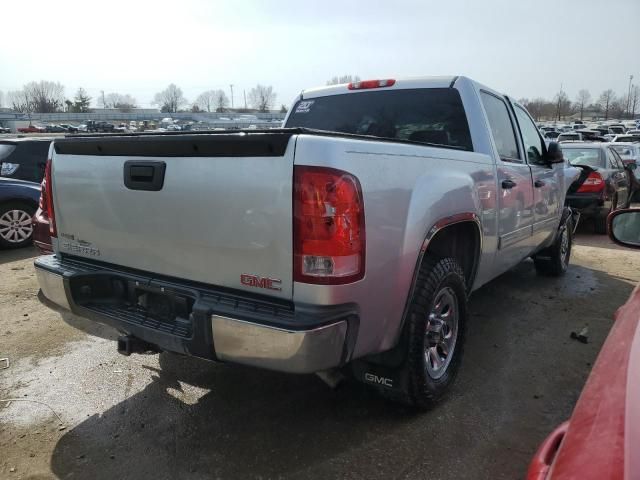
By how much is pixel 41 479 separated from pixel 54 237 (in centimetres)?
142

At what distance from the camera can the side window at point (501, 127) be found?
4.10 metres

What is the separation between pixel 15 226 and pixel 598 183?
9622 mm

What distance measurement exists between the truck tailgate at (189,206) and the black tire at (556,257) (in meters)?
4.74

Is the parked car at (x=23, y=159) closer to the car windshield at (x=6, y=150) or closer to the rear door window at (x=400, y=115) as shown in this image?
the car windshield at (x=6, y=150)

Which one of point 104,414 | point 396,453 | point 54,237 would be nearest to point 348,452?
point 396,453

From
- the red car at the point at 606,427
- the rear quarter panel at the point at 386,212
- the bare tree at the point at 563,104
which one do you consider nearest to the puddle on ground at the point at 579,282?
the rear quarter panel at the point at 386,212

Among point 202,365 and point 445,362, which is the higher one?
point 445,362

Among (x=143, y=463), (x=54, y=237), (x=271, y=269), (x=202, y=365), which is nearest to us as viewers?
(x=271, y=269)

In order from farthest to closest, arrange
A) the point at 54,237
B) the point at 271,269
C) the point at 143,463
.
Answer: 1. the point at 54,237
2. the point at 143,463
3. the point at 271,269

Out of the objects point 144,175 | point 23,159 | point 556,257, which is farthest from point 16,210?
point 556,257

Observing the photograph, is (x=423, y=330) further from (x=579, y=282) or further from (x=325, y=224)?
(x=579, y=282)

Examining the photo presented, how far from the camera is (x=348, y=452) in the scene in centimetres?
269

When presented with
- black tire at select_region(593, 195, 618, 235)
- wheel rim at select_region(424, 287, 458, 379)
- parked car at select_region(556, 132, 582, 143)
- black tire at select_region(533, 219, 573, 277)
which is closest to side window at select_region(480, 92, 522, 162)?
wheel rim at select_region(424, 287, 458, 379)

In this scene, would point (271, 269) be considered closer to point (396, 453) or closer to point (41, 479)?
point (396, 453)
